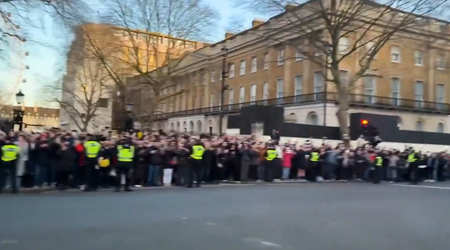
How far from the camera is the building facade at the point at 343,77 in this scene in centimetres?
5069

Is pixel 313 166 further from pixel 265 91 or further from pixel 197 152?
pixel 265 91

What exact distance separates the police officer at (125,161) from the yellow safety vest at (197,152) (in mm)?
2593

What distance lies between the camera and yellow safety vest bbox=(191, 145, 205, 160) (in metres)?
18.3

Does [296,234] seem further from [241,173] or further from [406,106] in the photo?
[406,106]

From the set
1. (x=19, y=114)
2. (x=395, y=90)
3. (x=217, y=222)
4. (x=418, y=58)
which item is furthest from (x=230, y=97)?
(x=217, y=222)

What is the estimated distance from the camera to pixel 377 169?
2378 cm

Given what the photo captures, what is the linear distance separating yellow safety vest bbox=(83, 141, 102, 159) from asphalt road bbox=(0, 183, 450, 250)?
55.1 inches

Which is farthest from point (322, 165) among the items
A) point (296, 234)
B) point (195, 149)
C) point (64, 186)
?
point (296, 234)

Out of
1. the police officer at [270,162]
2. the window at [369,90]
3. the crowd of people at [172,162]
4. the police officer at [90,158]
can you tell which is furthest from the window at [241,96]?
the police officer at [90,158]

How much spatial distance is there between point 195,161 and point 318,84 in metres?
34.5

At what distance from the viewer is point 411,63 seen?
181 ft

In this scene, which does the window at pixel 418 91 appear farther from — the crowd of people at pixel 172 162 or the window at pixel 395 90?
the crowd of people at pixel 172 162

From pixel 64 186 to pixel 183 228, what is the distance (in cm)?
840

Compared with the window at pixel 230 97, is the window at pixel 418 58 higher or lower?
higher
